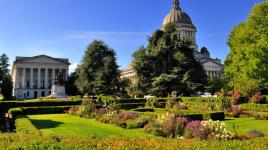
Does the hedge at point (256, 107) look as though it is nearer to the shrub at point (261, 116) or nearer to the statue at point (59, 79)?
the shrub at point (261, 116)

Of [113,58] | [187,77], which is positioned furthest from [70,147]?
[113,58]

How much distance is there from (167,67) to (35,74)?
213 ft

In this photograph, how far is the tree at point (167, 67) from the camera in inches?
1860

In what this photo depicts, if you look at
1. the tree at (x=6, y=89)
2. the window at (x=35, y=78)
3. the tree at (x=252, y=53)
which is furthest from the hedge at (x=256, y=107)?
the window at (x=35, y=78)

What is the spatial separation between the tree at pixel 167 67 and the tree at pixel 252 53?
6124 millimetres

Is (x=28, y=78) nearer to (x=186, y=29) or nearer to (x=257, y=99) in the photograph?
(x=186, y=29)

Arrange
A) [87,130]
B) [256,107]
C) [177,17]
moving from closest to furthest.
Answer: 1. [87,130]
2. [256,107]
3. [177,17]

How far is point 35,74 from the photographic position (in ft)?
345

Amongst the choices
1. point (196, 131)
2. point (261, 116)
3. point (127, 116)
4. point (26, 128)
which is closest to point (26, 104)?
point (127, 116)

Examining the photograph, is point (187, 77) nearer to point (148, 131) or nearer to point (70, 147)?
point (148, 131)

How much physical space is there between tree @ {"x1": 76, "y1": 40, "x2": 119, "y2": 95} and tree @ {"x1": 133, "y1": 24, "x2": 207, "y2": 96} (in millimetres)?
11004

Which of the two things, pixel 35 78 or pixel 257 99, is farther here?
pixel 35 78

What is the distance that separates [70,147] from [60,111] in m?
27.5

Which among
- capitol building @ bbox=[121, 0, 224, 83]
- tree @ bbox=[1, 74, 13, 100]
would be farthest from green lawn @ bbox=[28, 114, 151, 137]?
capitol building @ bbox=[121, 0, 224, 83]
